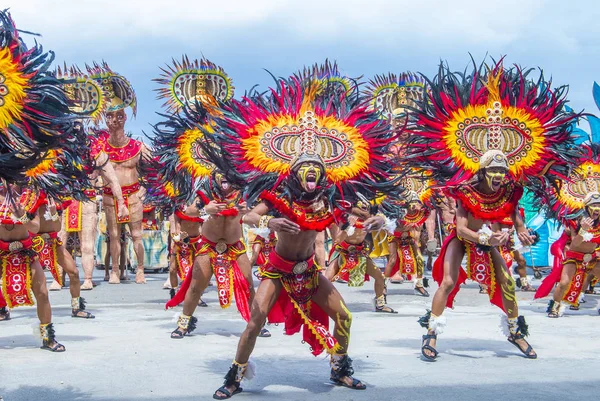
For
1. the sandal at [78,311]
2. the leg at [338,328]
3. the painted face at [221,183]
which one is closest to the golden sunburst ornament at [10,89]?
the leg at [338,328]

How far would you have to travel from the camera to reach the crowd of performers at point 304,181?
5691 millimetres

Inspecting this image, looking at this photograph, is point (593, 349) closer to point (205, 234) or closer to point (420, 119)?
point (420, 119)

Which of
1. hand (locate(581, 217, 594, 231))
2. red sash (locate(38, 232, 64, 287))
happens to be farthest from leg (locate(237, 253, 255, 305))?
hand (locate(581, 217, 594, 231))

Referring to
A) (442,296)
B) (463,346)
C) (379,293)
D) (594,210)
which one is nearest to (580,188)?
(594,210)

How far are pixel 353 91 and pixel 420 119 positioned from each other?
1048 millimetres

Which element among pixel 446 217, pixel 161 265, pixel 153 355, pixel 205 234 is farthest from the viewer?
pixel 161 265

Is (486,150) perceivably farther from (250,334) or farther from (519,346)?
(250,334)

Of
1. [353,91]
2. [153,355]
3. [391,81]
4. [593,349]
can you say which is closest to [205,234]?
[153,355]

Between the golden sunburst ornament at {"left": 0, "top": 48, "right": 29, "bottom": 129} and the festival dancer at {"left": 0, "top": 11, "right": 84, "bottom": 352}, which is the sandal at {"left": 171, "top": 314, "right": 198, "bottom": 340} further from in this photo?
the golden sunburst ornament at {"left": 0, "top": 48, "right": 29, "bottom": 129}

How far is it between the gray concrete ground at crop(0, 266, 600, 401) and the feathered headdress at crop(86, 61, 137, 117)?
407 centimetres

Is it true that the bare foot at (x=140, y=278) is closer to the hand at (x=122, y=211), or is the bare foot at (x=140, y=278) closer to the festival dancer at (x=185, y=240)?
the hand at (x=122, y=211)

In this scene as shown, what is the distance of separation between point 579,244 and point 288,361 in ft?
16.9

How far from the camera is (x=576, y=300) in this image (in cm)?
1014

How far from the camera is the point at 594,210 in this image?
10086 mm
